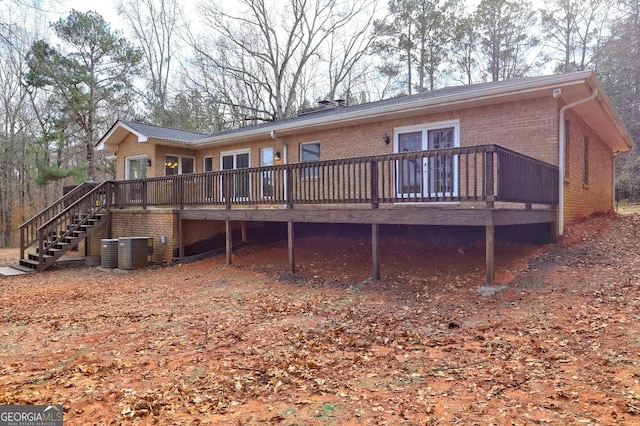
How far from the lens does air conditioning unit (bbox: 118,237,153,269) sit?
1100 centimetres

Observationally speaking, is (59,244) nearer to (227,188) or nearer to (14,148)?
(227,188)

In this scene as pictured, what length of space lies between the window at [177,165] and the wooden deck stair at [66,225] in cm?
254

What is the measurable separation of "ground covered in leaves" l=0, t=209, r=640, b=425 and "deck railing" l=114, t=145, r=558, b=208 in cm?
152

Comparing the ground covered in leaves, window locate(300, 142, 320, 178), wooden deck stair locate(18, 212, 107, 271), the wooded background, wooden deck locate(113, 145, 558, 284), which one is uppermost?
the wooded background

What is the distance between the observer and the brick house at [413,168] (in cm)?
706

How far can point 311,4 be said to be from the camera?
985 inches

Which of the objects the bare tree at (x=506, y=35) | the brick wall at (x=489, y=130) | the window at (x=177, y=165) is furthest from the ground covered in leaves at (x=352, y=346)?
the bare tree at (x=506, y=35)

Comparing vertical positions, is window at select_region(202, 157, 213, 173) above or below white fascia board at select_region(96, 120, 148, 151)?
below

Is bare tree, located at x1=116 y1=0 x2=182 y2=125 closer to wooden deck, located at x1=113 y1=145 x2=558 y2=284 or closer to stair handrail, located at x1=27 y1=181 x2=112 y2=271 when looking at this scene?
stair handrail, located at x1=27 y1=181 x2=112 y2=271

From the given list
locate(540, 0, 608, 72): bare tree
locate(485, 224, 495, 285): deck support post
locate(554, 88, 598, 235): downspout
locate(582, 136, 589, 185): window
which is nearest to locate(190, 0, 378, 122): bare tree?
locate(540, 0, 608, 72): bare tree

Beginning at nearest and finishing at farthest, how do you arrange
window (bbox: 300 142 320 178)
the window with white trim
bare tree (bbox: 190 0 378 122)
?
window (bbox: 300 142 320 178), the window with white trim, bare tree (bbox: 190 0 378 122)

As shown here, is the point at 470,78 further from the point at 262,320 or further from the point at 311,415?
the point at 311,415

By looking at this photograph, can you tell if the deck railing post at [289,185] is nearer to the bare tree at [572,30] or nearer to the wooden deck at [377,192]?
the wooden deck at [377,192]

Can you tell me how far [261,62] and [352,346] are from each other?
83.9 feet
